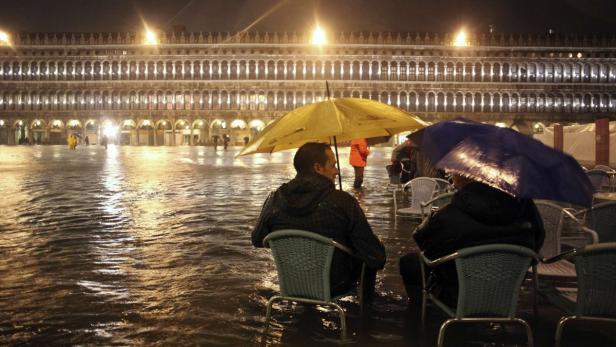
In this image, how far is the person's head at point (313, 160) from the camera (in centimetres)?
356

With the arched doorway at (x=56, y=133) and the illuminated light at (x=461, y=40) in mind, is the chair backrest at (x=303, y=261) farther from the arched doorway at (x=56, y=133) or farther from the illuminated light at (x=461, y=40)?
the arched doorway at (x=56, y=133)

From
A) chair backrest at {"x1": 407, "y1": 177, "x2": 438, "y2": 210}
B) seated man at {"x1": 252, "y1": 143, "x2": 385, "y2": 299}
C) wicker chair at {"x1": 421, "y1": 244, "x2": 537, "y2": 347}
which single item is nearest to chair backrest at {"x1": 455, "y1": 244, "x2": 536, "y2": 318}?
wicker chair at {"x1": 421, "y1": 244, "x2": 537, "y2": 347}

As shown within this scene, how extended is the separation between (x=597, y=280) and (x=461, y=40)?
204 ft

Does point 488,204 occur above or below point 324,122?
below

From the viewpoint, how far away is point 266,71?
6206 cm

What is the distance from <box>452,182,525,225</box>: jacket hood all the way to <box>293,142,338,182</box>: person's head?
823 millimetres

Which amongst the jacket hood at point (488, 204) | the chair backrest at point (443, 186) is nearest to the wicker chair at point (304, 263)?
the jacket hood at point (488, 204)

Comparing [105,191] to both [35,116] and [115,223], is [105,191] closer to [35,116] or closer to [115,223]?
[115,223]

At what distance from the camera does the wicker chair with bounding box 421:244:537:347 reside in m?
2.90

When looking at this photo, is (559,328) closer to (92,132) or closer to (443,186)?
(443,186)

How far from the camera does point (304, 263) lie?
323 centimetres

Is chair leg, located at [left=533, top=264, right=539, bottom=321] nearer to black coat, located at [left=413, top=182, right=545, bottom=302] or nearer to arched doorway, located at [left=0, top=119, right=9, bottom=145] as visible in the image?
black coat, located at [left=413, top=182, right=545, bottom=302]

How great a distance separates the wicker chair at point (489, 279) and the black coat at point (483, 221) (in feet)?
0.66

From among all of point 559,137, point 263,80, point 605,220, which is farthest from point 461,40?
point 605,220
